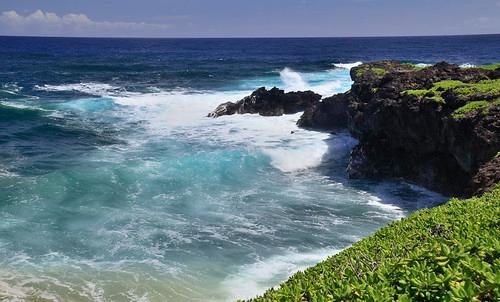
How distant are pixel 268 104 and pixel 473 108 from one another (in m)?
25.0

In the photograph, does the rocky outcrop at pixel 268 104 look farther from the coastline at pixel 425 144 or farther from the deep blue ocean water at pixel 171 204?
the coastline at pixel 425 144

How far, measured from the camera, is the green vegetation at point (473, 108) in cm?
1933

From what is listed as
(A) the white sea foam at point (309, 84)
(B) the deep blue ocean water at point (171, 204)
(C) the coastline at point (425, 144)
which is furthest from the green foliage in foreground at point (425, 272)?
(A) the white sea foam at point (309, 84)

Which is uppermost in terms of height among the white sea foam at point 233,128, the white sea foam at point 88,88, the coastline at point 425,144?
the coastline at point 425,144

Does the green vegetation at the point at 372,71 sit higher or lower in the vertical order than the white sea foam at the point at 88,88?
higher

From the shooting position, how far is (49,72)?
257ft

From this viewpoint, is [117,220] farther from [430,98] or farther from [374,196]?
[430,98]

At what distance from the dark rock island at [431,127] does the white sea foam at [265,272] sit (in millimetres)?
6286

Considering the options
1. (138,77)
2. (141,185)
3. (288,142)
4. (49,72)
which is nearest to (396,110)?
(288,142)

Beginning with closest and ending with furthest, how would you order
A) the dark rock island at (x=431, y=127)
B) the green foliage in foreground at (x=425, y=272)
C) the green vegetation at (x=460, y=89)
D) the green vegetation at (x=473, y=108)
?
the green foliage in foreground at (x=425, y=272), the dark rock island at (x=431, y=127), the green vegetation at (x=473, y=108), the green vegetation at (x=460, y=89)

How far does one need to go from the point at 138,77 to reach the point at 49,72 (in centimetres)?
1617

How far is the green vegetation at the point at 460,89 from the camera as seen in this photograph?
820 inches

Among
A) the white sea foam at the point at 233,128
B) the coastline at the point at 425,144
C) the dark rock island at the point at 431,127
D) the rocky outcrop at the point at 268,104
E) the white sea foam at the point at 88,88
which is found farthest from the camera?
the white sea foam at the point at 88,88

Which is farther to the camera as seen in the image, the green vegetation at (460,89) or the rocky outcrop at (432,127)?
the green vegetation at (460,89)
